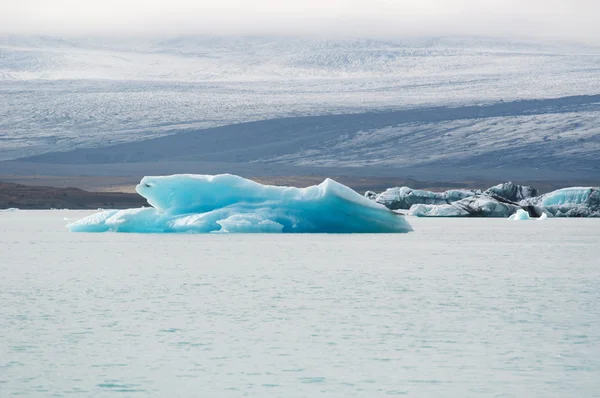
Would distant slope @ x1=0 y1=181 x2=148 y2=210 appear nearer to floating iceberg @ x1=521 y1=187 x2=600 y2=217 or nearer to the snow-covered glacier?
floating iceberg @ x1=521 y1=187 x2=600 y2=217

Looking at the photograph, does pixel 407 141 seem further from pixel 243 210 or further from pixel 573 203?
pixel 243 210

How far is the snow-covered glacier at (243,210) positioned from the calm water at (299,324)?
10.1ft

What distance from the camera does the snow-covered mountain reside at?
7569 cm

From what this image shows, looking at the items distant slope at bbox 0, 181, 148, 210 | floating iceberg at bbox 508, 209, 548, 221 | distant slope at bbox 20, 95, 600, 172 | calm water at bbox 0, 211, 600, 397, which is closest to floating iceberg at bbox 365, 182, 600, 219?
floating iceberg at bbox 508, 209, 548, 221

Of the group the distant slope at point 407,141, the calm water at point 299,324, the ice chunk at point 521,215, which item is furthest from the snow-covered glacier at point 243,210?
the distant slope at point 407,141

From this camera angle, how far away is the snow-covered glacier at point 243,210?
20609mm

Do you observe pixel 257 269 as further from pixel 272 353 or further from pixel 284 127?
pixel 284 127

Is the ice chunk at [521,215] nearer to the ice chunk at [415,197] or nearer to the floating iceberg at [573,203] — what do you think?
the floating iceberg at [573,203]

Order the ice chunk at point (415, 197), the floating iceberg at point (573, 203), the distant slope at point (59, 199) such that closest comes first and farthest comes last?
the floating iceberg at point (573, 203), the ice chunk at point (415, 197), the distant slope at point (59, 199)

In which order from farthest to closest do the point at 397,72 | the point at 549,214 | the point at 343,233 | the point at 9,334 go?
the point at 397,72
the point at 549,214
the point at 343,233
the point at 9,334

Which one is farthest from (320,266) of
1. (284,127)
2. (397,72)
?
(397,72)

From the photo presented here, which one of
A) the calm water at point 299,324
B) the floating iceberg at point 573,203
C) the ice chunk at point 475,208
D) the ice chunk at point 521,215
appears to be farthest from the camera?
the floating iceberg at point 573,203

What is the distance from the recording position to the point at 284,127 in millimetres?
84750

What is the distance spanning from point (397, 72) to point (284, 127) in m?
19.8
